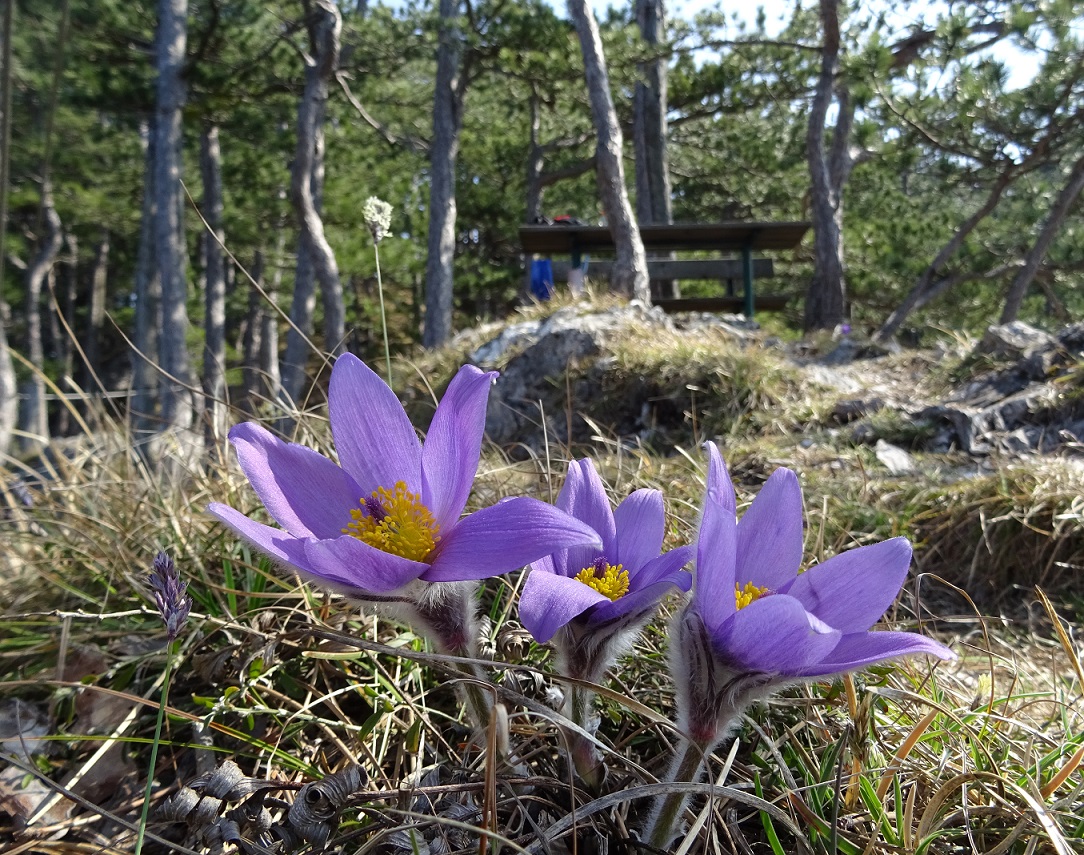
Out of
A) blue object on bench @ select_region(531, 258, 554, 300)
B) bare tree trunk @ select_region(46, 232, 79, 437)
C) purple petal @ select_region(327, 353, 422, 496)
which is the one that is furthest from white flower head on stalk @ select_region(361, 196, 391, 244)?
bare tree trunk @ select_region(46, 232, 79, 437)

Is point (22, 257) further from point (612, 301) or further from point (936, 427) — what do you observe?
point (936, 427)

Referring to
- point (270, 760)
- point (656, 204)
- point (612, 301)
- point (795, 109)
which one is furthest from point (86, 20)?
point (270, 760)

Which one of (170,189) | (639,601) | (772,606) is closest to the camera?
(772,606)

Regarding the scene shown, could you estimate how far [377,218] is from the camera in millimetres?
1057

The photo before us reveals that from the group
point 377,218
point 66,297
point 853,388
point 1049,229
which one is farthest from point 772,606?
point 66,297

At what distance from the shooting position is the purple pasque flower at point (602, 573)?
595 mm

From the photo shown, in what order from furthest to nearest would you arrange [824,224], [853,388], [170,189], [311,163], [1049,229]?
[170,189] < [311,163] < [824,224] < [1049,229] < [853,388]

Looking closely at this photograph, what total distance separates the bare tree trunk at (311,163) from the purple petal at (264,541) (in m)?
7.06

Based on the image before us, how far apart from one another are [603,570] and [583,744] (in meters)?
0.18

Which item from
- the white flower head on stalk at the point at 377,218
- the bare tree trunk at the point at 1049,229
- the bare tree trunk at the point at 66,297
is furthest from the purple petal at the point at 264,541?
the bare tree trunk at the point at 66,297

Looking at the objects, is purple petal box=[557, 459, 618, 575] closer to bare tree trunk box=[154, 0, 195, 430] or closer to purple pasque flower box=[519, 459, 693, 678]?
purple pasque flower box=[519, 459, 693, 678]

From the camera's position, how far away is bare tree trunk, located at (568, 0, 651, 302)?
19.9 feet

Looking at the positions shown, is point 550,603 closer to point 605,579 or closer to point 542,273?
point 605,579

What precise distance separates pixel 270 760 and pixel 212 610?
0.35m
